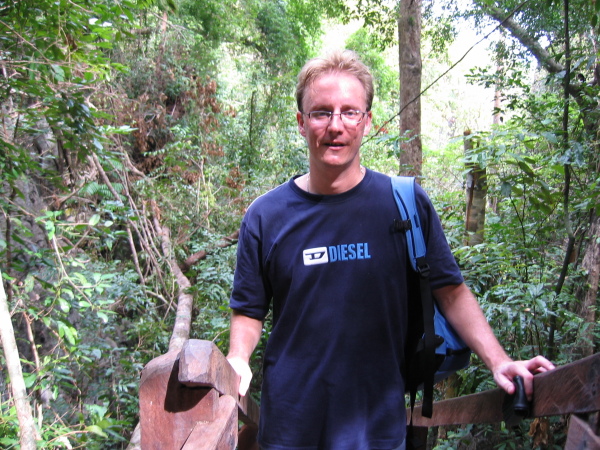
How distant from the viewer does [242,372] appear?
1406 mm

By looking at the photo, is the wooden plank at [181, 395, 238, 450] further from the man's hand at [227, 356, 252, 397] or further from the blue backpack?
the blue backpack

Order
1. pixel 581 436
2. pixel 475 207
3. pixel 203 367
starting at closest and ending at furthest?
pixel 203 367
pixel 581 436
pixel 475 207

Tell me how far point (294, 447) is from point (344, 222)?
2.26 feet

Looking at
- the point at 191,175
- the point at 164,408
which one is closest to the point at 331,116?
the point at 164,408

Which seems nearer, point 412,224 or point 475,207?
point 412,224

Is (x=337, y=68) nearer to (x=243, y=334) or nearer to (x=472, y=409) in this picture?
(x=243, y=334)

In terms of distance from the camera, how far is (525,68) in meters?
7.96

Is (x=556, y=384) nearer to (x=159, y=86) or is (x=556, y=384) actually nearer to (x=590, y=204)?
(x=590, y=204)

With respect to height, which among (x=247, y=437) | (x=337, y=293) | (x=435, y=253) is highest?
(x=435, y=253)

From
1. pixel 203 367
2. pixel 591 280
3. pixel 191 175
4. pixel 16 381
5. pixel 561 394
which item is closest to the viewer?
pixel 203 367

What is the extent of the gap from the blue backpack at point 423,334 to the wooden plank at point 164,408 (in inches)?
33.1

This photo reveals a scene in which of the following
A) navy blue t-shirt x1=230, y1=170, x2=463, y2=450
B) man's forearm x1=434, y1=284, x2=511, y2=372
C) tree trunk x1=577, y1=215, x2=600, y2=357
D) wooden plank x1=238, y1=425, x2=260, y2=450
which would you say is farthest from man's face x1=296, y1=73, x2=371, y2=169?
tree trunk x1=577, y1=215, x2=600, y2=357

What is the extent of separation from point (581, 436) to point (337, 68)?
1157mm

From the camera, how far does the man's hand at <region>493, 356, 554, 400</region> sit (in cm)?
136
